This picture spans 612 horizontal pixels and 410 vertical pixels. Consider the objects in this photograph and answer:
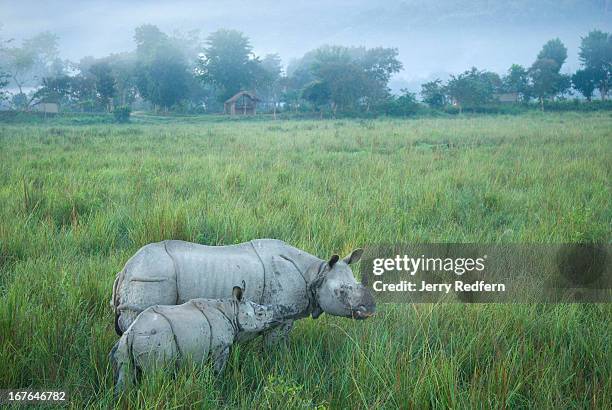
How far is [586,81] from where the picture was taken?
4994cm

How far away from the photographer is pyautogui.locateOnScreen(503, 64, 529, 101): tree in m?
51.9

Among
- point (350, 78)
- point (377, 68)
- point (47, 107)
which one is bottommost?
point (47, 107)

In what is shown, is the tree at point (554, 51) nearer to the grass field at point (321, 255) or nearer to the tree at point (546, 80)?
the tree at point (546, 80)

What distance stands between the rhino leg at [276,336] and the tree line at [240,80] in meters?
42.9

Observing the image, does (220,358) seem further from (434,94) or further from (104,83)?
(434,94)

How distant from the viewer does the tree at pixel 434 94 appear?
5072 cm

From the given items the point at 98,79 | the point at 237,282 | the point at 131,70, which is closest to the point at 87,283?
the point at 237,282

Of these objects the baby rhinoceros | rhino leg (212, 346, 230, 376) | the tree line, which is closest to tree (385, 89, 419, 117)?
the tree line

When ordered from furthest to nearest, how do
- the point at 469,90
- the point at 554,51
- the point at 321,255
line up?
the point at 554,51, the point at 469,90, the point at 321,255

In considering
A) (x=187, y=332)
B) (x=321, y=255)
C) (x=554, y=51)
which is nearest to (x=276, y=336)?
(x=187, y=332)

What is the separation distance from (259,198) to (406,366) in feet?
13.6

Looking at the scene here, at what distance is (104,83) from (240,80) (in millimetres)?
13850

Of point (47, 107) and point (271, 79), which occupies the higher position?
point (271, 79)

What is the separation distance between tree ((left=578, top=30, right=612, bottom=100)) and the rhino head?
→ 56.5m
